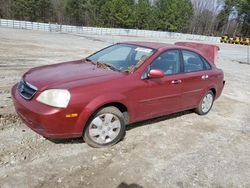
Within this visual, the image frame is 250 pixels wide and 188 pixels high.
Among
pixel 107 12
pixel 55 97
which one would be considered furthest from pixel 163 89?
pixel 107 12

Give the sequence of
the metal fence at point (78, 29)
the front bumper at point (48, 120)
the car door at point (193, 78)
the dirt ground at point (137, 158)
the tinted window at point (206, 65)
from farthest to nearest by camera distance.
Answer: the metal fence at point (78, 29) → the tinted window at point (206, 65) → the car door at point (193, 78) → the front bumper at point (48, 120) → the dirt ground at point (137, 158)

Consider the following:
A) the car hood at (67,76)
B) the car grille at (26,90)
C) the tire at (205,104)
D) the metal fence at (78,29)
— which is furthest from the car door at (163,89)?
the metal fence at (78,29)

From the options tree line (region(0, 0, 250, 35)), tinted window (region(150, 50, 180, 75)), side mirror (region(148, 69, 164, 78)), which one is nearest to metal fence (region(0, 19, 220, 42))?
tree line (region(0, 0, 250, 35))

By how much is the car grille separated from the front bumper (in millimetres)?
76

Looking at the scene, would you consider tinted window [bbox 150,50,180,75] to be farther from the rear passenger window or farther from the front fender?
the front fender

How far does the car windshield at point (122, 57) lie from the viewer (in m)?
4.65

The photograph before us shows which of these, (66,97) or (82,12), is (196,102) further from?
(82,12)

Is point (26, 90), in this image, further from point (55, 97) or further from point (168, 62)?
point (168, 62)

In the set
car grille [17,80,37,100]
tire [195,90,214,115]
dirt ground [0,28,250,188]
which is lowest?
dirt ground [0,28,250,188]

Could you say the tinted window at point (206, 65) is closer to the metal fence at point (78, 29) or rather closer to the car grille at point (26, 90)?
the car grille at point (26, 90)

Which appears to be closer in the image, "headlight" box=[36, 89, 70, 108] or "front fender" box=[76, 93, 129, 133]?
"headlight" box=[36, 89, 70, 108]

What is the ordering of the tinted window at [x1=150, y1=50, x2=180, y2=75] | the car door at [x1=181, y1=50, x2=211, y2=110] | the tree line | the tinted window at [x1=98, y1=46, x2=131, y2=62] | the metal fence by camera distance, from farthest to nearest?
1. the tree line
2. the metal fence
3. the car door at [x1=181, y1=50, x2=211, y2=110]
4. the tinted window at [x1=98, y1=46, x2=131, y2=62]
5. the tinted window at [x1=150, y1=50, x2=180, y2=75]

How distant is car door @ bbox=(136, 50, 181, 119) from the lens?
4.58 meters

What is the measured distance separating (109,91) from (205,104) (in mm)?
2976
